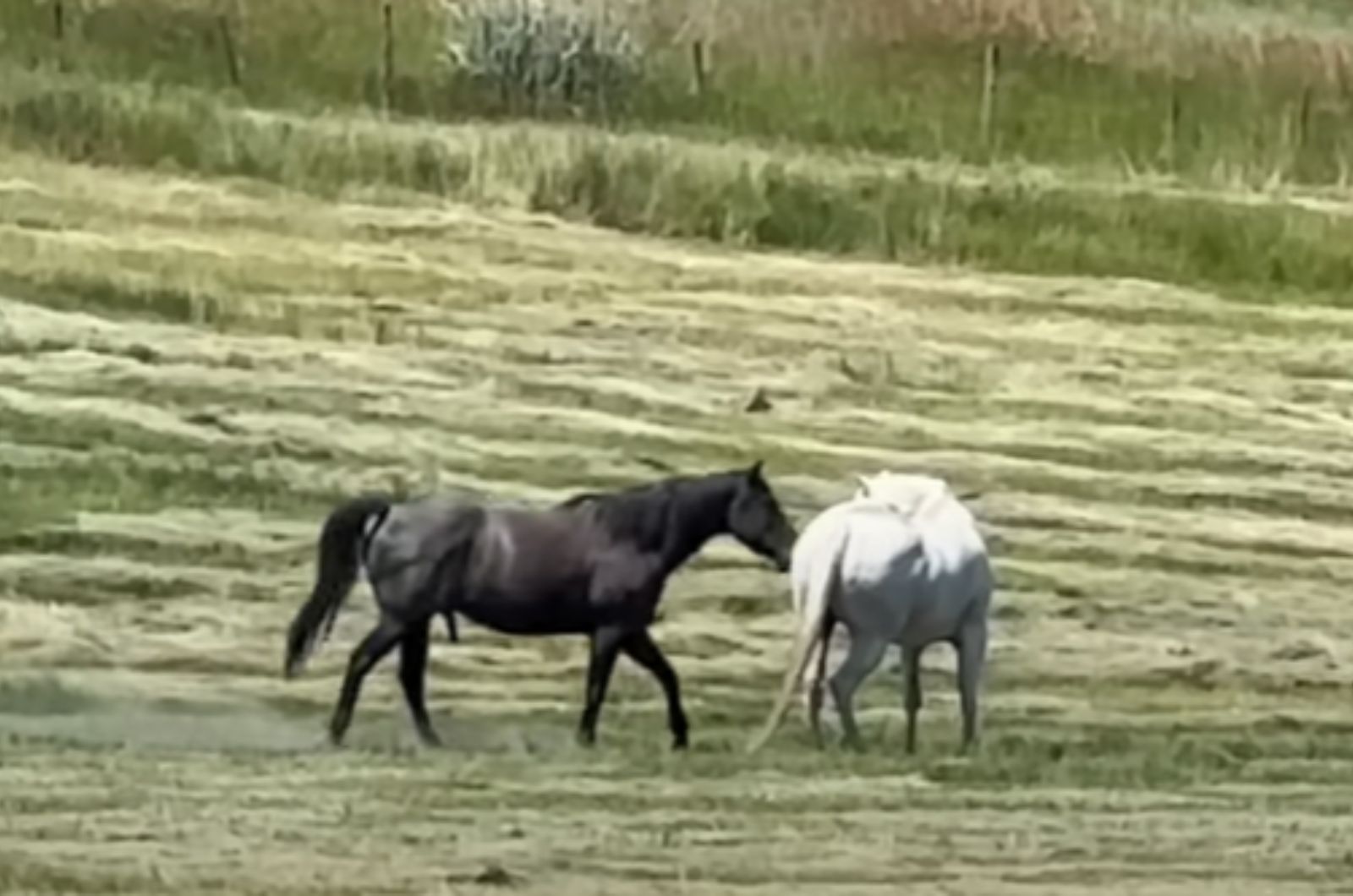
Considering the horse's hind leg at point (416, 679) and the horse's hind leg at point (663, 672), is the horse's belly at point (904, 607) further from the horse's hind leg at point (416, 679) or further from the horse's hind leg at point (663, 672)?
the horse's hind leg at point (416, 679)

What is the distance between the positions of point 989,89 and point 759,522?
1.68 feet

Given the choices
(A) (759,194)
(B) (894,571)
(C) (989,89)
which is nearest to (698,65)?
(A) (759,194)

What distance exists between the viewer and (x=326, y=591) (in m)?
2.67

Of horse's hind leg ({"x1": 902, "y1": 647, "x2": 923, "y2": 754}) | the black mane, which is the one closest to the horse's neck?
the black mane

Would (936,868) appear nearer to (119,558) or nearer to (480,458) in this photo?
(480,458)

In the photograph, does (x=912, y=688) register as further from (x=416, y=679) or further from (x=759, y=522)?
(x=416, y=679)

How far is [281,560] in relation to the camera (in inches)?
106

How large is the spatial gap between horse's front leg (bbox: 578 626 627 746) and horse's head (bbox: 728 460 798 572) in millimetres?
156

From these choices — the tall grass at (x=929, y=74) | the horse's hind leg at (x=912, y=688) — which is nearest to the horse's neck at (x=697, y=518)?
the horse's hind leg at (x=912, y=688)

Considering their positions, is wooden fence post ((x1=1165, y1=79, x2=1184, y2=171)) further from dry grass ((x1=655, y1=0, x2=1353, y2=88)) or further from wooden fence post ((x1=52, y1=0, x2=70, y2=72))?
wooden fence post ((x1=52, y1=0, x2=70, y2=72))

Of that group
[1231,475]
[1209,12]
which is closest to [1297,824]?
[1231,475]

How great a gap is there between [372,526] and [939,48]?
2.49 ft

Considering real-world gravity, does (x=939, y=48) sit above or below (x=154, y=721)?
above

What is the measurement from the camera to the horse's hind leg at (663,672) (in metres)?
2.71
